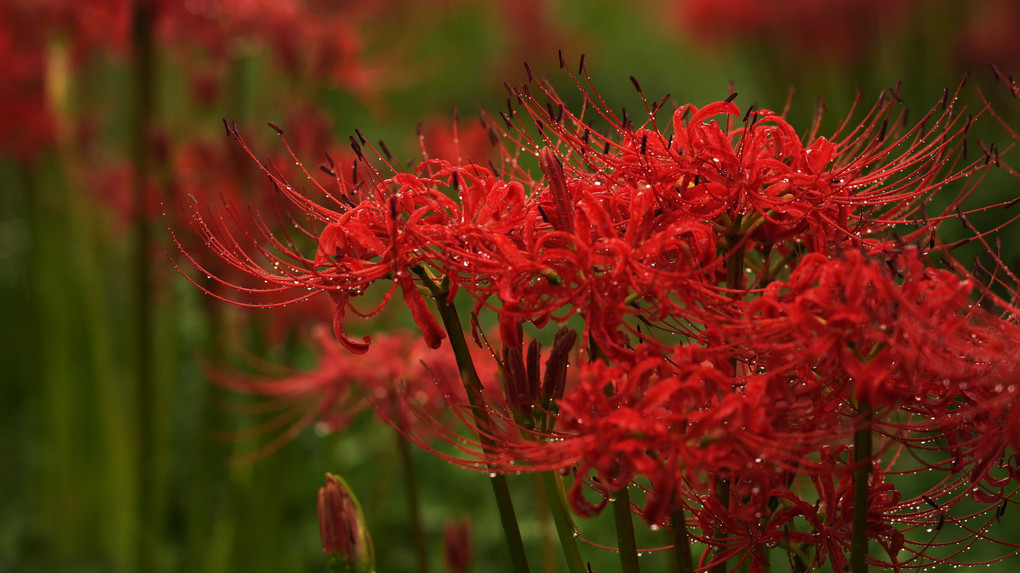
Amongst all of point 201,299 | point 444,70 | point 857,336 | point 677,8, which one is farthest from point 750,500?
point 444,70

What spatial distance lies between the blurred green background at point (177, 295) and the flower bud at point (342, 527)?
0.66m

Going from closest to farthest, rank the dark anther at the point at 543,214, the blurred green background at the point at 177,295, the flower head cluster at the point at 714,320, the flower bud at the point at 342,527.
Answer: the flower head cluster at the point at 714,320, the dark anther at the point at 543,214, the flower bud at the point at 342,527, the blurred green background at the point at 177,295

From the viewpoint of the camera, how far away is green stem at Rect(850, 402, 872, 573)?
93cm

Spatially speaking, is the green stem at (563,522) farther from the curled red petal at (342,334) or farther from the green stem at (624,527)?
the curled red petal at (342,334)

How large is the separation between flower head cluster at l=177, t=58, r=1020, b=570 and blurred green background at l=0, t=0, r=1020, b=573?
2.58ft

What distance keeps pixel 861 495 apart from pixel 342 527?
572 millimetres

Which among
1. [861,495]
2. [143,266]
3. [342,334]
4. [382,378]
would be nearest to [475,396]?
[342,334]

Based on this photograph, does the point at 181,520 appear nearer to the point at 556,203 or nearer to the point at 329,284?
the point at 329,284

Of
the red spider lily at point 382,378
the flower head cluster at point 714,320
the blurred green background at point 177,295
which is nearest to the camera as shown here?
the flower head cluster at point 714,320

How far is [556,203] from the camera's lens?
99 centimetres

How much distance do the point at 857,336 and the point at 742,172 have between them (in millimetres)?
222

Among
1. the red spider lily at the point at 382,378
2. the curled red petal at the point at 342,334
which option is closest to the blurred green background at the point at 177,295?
the red spider lily at the point at 382,378

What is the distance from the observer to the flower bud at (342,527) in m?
1.17

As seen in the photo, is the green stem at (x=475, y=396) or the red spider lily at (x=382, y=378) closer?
the green stem at (x=475, y=396)
